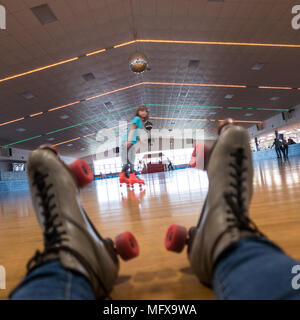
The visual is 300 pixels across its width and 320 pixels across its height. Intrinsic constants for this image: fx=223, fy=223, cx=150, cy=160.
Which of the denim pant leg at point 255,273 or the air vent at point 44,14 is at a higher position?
the air vent at point 44,14

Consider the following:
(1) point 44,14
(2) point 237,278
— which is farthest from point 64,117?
(2) point 237,278

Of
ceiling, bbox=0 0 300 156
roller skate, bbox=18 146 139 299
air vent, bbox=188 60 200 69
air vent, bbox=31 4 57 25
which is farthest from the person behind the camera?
air vent, bbox=188 60 200 69

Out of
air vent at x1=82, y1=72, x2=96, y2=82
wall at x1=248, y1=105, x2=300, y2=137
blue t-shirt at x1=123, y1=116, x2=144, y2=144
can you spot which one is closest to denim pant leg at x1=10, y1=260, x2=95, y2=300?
blue t-shirt at x1=123, y1=116, x2=144, y2=144

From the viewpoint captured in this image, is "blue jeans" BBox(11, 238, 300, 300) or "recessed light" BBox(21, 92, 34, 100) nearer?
"blue jeans" BBox(11, 238, 300, 300)

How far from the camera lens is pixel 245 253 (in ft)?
1.42

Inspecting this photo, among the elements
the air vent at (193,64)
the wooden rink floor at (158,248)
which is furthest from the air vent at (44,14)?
the wooden rink floor at (158,248)

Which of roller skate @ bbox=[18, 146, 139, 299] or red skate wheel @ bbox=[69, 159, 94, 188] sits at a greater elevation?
red skate wheel @ bbox=[69, 159, 94, 188]

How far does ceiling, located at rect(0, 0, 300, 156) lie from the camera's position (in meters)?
5.70

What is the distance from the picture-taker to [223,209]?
1.80 feet

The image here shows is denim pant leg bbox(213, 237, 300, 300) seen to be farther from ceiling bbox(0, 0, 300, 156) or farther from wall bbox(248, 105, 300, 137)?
wall bbox(248, 105, 300, 137)

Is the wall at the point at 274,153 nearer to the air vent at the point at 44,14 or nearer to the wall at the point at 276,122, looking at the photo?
the wall at the point at 276,122

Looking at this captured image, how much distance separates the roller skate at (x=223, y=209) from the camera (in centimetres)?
50

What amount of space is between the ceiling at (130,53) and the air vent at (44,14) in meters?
0.09

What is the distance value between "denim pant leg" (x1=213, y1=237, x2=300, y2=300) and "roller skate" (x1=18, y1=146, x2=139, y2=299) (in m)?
0.26
